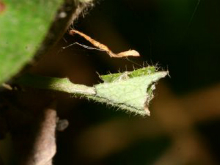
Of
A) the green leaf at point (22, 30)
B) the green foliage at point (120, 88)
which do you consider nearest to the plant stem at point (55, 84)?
the green foliage at point (120, 88)

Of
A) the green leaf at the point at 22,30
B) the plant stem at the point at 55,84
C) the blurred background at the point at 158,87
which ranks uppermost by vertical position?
the blurred background at the point at 158,87

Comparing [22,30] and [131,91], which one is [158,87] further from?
[22,30]

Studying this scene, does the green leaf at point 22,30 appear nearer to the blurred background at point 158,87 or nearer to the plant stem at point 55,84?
the plant stem at point 55,84

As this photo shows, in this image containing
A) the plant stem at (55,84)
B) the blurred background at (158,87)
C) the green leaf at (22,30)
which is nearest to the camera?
the green leaf at (22,30)

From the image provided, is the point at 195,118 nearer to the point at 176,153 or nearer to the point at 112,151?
the point at 176,153

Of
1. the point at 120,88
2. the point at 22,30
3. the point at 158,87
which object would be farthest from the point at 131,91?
the point at 158,87

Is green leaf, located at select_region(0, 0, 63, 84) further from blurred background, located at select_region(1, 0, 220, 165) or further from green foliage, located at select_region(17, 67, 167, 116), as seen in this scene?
blurred background, located at select_region(1, 0, 220, 165)
